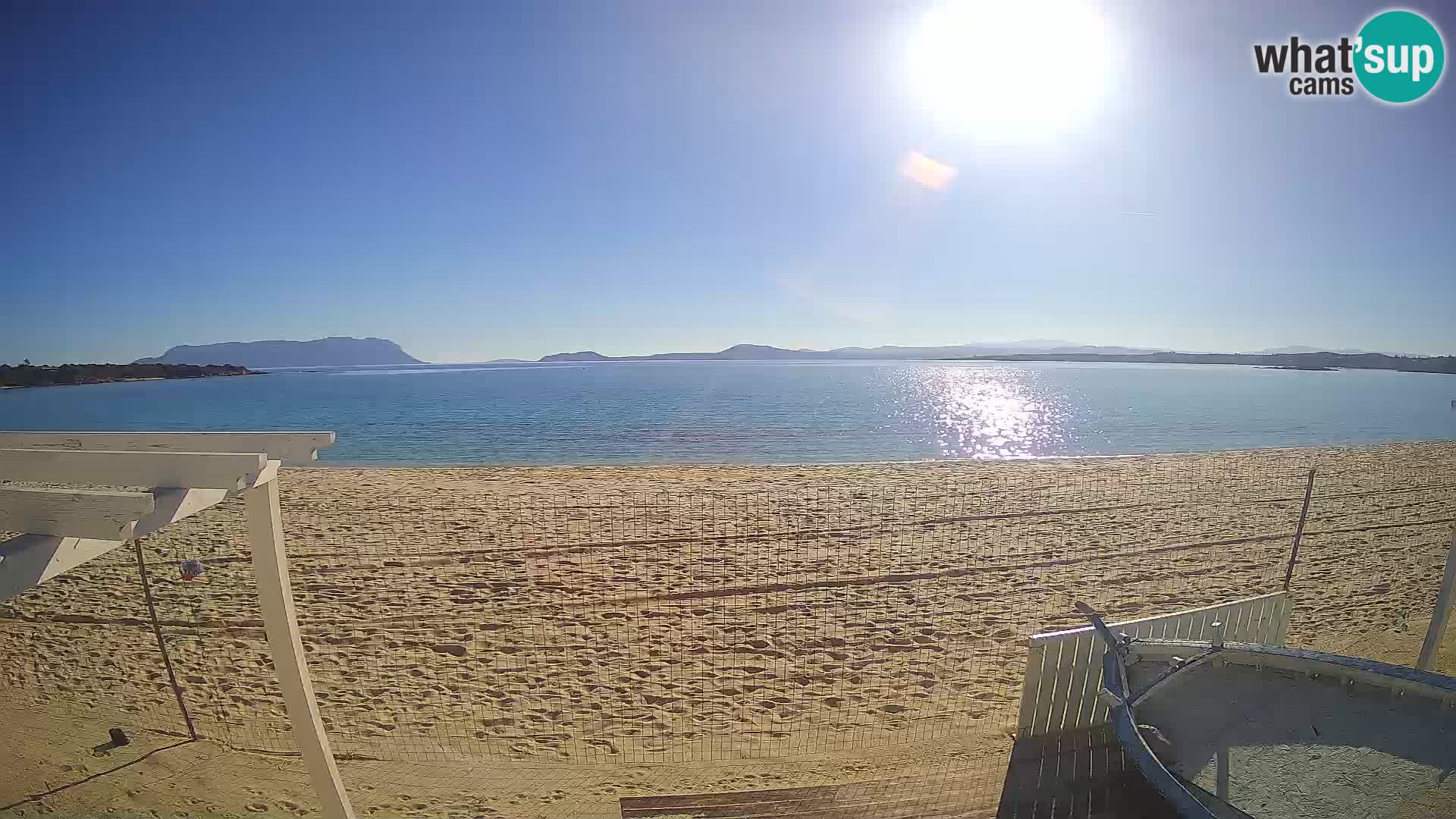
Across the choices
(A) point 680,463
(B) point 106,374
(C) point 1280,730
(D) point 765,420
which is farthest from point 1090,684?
(B) point 106,374

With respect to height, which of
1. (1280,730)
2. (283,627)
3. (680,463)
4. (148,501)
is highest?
(148,501)

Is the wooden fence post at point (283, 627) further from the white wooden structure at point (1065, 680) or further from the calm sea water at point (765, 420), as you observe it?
the calm sea water at point (765, 420)

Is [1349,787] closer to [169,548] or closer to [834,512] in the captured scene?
[834,512]

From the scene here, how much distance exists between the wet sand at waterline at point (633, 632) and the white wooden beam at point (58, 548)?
7.68 feet

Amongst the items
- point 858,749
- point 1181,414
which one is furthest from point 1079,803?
A: point 1181,414

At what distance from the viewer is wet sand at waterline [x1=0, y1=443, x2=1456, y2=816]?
153 inches

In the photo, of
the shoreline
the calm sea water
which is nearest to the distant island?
the calm sea water

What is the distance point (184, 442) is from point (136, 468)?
0.63m

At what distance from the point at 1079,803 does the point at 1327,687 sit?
117 cm

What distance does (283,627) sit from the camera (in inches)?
101

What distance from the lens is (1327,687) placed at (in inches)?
116

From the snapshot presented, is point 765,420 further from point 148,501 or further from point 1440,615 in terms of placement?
point 148,501

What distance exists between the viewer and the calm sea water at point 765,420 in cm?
2805

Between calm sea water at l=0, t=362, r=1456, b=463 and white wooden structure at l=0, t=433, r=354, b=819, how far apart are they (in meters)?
20.5
